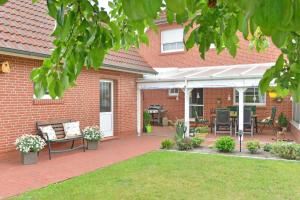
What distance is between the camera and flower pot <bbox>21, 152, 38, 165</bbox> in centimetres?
830

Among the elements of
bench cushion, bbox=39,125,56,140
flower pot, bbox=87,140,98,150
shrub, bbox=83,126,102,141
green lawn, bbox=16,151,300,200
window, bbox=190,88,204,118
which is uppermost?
window, bbox=190,88,204,118

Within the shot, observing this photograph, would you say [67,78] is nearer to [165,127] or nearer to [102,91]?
[102,91]

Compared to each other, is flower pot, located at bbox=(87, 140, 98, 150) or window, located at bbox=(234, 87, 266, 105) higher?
window, located at bbox=(234, 87, 266, 105)

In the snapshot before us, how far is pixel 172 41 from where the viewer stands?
18.8 meters

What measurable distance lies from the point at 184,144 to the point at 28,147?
5.05 meters

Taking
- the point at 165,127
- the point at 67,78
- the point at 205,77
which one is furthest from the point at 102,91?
the point at 67,78

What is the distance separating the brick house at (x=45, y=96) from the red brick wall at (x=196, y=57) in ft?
14.6

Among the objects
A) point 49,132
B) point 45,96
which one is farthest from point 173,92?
point 49,132

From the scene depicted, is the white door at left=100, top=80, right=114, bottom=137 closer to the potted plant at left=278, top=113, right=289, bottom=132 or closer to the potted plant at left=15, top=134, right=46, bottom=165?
the potted plant at left=15, top=134, right=46, bottom=165

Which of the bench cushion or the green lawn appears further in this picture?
the bench cushion

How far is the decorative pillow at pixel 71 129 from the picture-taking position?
1025cm

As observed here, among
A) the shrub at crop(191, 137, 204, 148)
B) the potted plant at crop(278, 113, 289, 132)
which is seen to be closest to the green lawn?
the shrub at crop(191, 137, 204, 148)

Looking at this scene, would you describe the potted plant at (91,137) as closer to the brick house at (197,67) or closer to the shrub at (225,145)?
the shrub at (225,145)

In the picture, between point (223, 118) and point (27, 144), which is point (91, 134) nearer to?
point (27, 144)
